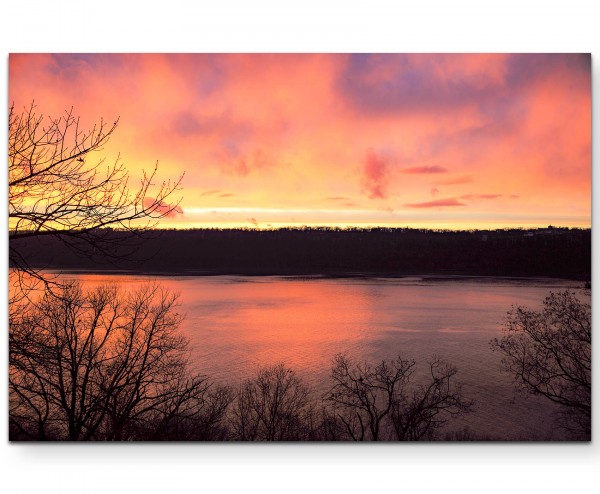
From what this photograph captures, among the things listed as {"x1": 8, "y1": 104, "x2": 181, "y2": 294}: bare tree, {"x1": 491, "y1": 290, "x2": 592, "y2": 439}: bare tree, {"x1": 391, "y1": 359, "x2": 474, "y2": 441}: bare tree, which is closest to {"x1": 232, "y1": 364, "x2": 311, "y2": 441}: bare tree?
{"x1": 391, "y1": 359, "x2": 474, "y2": 441}: bare tree

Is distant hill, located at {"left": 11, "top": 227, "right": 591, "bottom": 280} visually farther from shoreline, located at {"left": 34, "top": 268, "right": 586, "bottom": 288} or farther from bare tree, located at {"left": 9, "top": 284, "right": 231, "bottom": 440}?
→ bare tree, located at {"left": 9, "top": 284, "right": 231, "bottom": 440}

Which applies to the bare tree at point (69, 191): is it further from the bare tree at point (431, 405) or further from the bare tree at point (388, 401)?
the bare tree at point (431, 405)

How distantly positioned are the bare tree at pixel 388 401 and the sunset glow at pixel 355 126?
1357 mm

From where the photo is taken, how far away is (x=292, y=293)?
188 inches

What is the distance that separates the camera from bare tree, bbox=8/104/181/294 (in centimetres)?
272

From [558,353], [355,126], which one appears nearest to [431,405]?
[558,353]

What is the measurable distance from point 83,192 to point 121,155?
19.8 inches

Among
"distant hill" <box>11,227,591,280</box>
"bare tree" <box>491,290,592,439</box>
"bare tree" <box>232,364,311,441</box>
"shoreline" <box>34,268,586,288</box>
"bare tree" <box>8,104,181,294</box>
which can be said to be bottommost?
"bare tree" <box>232,364,311,441</box>

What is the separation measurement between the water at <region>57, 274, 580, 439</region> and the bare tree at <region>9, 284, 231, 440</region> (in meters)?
0.21

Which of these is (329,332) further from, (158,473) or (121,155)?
(121,155)

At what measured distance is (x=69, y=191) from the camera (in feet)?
9.53

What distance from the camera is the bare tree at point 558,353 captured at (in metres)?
3.24
